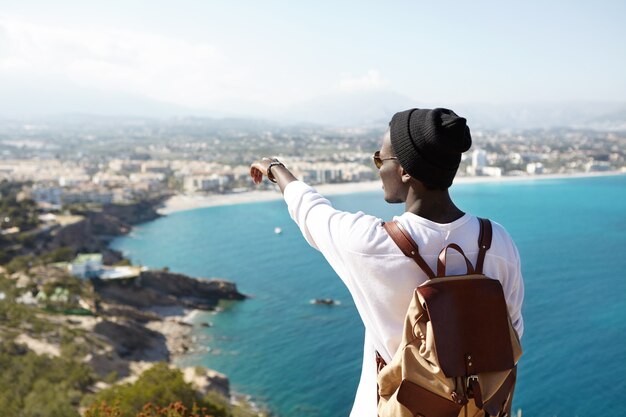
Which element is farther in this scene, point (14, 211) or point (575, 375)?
point (14, 211)

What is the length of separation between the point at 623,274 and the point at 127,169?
33451mm

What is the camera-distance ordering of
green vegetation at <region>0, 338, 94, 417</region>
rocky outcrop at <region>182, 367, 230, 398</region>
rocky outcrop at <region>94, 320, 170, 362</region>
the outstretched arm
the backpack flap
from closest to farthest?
1. the backpack flap
2. the outstretched arm
3. green vegetation at <region>0, 338, 94, 417</region>
4. rocky outcrop at <region>182, 367, 230, 398</region>
5. rocky outcrop at <region>94, 320, 170, 362</region>

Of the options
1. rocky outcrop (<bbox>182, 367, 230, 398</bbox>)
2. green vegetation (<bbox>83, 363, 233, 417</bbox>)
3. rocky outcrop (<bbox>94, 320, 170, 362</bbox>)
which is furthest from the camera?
rocky outcrop (<bbox>94, 320, 170, 362</bbox>)

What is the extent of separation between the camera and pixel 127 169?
41.3 meters

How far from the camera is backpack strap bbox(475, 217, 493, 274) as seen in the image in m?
0.66

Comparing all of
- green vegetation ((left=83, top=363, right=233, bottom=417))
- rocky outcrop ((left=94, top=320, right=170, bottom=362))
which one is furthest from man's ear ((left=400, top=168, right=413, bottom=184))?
rocky outcrop ((left=94, top=320, right=170, bottom=362))

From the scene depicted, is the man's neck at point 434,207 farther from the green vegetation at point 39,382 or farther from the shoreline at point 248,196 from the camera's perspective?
the shoreline at point 248,196

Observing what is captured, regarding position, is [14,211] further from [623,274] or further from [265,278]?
[623,274]

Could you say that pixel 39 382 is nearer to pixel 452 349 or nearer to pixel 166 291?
pixel 166 291

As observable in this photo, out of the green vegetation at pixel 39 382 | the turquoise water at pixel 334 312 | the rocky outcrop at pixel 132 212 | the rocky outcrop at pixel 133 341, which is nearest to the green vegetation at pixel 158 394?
the green vegetation at pixel 39 382

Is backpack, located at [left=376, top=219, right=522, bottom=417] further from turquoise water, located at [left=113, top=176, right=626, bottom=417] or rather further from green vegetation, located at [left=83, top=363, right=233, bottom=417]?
turquoise water, located at [left=113, top=176, right=626, bottom=417]

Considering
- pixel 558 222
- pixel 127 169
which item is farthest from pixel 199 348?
pixel 127 169

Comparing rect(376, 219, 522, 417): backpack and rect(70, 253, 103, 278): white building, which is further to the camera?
rect(70, 253, 103, 278): white building

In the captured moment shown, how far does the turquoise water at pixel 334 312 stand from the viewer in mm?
8961
